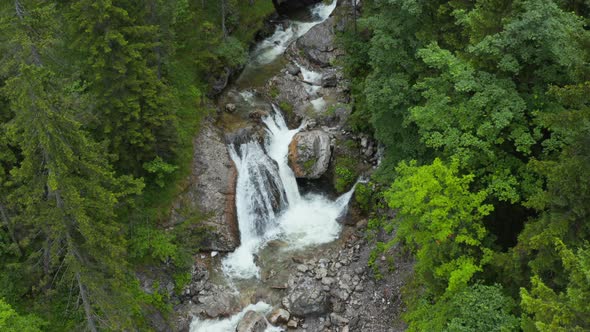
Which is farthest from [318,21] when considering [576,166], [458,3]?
[576,166]

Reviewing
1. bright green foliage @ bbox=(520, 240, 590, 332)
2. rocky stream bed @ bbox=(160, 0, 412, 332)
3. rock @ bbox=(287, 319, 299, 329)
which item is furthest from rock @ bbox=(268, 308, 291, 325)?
bright green foliage @ bbox=(520, 240, 590, 332)

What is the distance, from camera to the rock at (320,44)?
33.7 metres

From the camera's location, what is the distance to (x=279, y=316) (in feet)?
65.2

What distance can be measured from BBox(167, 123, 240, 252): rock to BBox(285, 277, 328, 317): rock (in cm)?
452

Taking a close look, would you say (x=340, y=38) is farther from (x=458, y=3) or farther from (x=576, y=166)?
(x=576, y=166)

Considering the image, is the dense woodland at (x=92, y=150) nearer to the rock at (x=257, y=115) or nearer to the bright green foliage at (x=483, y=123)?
the rock at (x=257, y=115)

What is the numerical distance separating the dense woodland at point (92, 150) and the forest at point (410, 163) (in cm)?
8

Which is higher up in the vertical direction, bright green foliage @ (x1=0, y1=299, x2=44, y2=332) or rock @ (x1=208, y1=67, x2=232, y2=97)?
rock @ (x1=208, y1=67, x2=232, y2=97)

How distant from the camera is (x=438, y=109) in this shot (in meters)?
15.7

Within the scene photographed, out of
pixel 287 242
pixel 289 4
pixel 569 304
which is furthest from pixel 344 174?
pixel 289 4

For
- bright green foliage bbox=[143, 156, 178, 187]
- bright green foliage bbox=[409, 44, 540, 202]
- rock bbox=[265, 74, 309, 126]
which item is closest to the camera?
bright green foliage bbox=[409, 44, 540, 202]

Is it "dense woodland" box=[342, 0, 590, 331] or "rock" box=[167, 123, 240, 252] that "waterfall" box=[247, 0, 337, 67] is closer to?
"rock" box=[167, 123, 240, 252]

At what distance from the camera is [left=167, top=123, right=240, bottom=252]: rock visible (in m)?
23.3

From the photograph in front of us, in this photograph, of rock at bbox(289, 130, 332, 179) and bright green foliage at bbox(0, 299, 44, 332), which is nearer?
bright green foliage at bbox(0, 299, 44, 332)
